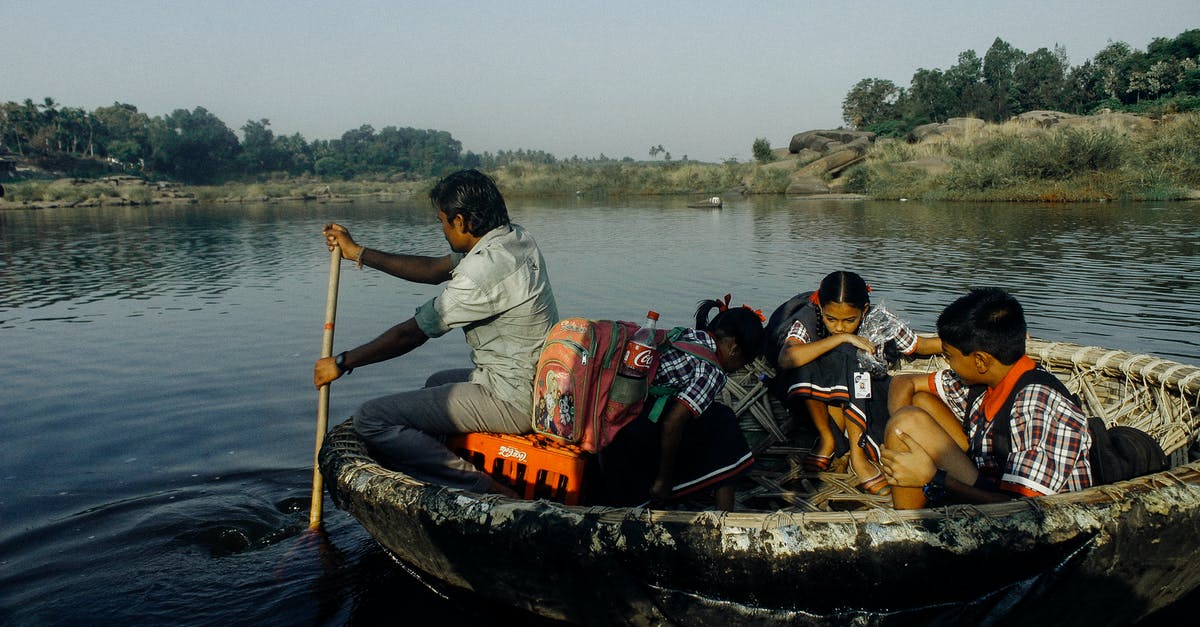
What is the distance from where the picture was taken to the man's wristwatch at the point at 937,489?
2.57 meters

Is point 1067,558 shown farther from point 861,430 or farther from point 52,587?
point 52,587

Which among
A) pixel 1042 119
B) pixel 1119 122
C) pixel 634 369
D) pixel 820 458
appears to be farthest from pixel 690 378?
pixel 1042 119

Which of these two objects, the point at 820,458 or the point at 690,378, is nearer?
the point at 690,378

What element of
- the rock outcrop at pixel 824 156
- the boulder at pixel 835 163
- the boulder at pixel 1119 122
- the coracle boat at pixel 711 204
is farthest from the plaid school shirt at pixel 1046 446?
the boulder at pixel 835 163

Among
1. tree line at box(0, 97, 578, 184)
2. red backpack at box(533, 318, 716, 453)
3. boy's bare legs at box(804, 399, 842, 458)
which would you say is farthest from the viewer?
tree line at box(0, 97, 578, 184)

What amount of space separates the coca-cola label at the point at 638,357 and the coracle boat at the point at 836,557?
589 millimetres

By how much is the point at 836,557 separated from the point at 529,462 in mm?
1194

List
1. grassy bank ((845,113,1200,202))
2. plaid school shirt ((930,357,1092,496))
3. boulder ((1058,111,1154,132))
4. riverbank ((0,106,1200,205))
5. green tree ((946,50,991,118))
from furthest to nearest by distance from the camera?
green tree ((946,50,991,118)) → boulder ((1058,111,1154,132)) → riverbank ((0,106,1200,205)) → grassy bank ((845,113,1200,202)) → plaid school shirt ((930,357,1092,496))

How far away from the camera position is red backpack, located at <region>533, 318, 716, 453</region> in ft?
8.69

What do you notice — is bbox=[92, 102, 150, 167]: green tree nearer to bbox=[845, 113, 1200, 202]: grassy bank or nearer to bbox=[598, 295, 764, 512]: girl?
bbox=[845, 113, 1200, 202]: grassy bank

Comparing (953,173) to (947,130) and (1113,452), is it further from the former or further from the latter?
(1113,452)

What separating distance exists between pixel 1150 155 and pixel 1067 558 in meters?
24.8

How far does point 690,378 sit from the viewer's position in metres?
2.87

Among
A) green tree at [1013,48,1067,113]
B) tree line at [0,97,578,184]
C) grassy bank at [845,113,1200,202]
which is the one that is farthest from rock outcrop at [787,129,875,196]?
tree line at [0,97,578,184]
